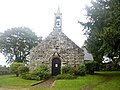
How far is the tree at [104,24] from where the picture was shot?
2064 centimetres

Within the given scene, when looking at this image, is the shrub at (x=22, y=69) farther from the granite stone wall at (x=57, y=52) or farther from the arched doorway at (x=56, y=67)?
the arched doorway at (x=56, y=67)

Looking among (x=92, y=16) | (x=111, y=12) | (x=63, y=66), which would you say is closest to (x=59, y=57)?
(x=63, y=66)

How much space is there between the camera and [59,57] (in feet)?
114

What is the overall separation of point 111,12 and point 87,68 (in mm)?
14000

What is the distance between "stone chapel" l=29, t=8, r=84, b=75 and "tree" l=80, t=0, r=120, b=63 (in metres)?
4.50

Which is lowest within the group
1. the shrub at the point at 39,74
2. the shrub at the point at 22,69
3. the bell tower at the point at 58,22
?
the shrub at the point at 39,74

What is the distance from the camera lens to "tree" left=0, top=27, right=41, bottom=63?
5744 cm

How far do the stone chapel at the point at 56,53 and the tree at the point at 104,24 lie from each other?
450 centimetres

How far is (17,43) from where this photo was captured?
57.9 metres

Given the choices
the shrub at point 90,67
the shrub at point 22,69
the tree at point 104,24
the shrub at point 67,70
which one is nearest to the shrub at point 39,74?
the shrub at point 22,69

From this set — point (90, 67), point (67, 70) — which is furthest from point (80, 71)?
point (90, 67)

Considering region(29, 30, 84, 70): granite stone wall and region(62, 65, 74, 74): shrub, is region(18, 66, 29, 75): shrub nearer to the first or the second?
region(29, 30, 84, 70): granite stone wall

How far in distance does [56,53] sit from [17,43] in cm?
2524

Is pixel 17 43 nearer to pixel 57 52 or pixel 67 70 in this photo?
pixel 57 52
